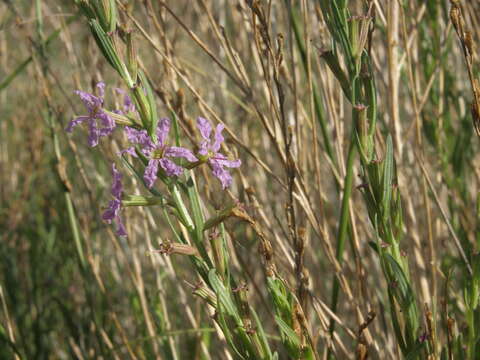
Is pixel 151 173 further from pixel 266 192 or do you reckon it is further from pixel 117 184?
pixel 266 192

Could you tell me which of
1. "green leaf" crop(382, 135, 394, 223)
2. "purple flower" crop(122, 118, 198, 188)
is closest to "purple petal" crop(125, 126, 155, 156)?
"purple flower" crop(122, 118, 198, 188)

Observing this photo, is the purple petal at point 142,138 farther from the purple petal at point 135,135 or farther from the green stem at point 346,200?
the green stem at point 346,200

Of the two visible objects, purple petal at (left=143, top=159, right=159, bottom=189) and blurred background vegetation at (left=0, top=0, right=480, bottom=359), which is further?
blurred background vegetation at (left=0, top=0, right=480, bottom=359)

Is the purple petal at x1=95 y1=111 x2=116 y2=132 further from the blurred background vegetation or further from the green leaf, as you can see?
the green leaf

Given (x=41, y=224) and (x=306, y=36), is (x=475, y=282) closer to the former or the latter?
(x=306, y=36)

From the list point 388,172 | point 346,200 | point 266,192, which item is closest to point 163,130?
point 388,172

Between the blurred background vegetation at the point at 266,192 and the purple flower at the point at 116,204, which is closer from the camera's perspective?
the purple flower at the point at 116,204

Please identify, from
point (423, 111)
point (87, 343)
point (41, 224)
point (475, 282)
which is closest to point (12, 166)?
point (41, 224)

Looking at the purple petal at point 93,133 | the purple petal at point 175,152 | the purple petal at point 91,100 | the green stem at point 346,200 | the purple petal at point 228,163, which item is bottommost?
the green stem at point 346,200

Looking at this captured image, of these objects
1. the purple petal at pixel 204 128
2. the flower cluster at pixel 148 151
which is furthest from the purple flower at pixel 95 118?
the purple petal at pixel 204 128

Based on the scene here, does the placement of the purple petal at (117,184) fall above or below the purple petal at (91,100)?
below
